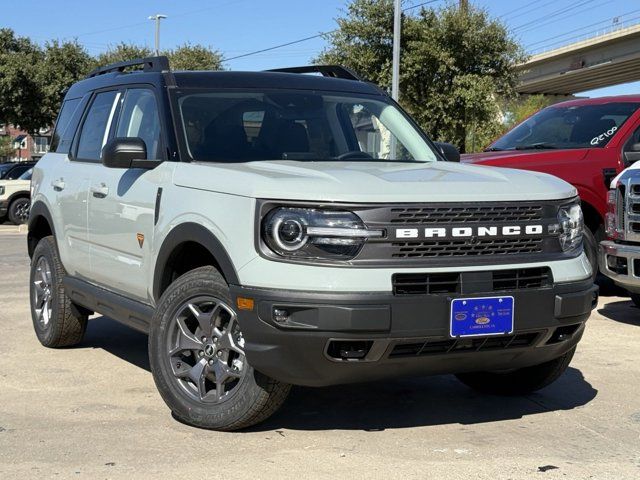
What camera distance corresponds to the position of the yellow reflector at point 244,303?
407 cm

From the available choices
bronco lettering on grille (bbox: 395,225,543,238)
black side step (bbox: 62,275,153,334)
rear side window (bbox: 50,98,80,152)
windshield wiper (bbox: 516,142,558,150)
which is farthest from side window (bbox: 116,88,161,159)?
windshield wiper (bbox: 516,142,558,150)

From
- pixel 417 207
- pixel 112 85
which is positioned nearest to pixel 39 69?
pixel 112 85

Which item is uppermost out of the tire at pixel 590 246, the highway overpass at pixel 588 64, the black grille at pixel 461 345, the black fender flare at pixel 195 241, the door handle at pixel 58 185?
the highway overpass at pixel 588 64

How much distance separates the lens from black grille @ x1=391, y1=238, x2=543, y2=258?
412 cm

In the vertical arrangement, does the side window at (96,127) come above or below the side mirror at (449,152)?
above

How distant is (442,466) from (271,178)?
1482 mm

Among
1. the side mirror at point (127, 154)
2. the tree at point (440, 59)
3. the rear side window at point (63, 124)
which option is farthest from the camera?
the tree at point (440, 59)

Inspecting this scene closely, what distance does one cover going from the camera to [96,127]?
20.5ft

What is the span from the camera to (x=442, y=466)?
162 inches

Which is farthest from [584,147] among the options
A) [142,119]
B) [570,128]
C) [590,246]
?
[142,119]

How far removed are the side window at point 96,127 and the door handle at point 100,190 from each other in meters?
0.32

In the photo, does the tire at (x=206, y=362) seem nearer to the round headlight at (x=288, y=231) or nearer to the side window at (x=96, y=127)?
the round headlight at (x=288, y=231)

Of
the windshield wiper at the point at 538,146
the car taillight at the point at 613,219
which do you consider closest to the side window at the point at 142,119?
the car taillight at the point at 613,219

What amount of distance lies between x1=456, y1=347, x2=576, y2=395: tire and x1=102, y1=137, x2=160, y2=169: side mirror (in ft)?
7.27
